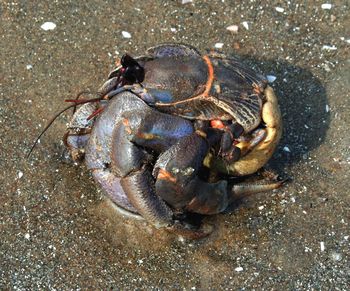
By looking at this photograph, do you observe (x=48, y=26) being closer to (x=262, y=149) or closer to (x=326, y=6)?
(x=262, y=149)

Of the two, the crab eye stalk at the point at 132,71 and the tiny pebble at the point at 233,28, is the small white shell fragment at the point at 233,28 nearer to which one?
the tiny pebble at the point at 233,28

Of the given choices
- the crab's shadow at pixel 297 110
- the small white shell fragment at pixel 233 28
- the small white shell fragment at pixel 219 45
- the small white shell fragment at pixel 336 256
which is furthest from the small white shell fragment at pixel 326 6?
the small white shell fragment at pixel 336 256

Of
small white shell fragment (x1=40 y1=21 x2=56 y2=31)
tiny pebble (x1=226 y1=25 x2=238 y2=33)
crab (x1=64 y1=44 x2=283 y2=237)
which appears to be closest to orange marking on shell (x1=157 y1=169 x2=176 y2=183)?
crab (x1=64 y1=44 x2=283 y2=237)

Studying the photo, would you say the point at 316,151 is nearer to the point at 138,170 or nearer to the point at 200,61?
the point at 200,61

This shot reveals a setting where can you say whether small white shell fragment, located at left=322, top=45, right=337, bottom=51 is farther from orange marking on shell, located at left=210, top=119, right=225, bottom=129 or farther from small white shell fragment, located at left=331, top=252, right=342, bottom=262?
small white shell fragment, located at left=331, top=252, right=342, bottom=262

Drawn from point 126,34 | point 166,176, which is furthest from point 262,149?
point 126,34

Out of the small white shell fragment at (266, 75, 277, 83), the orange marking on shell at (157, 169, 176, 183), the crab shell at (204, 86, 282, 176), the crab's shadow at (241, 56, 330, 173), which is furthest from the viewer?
the small white shell fragment at (266, 75, 277, 83)

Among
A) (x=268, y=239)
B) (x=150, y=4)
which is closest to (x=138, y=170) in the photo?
(x=268, y=239)
